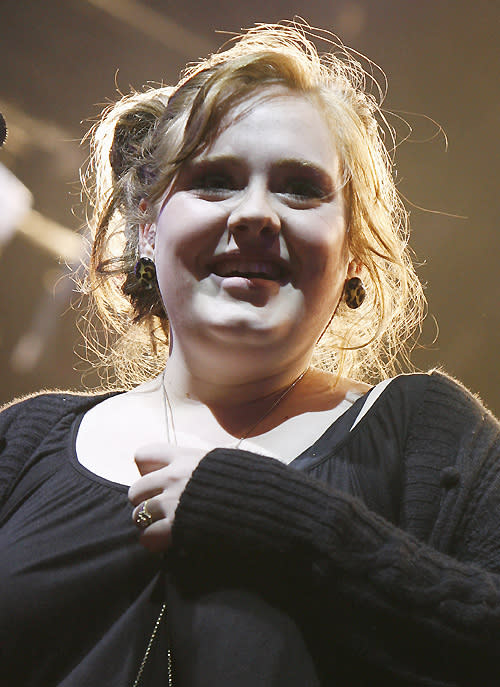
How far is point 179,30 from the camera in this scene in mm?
1578

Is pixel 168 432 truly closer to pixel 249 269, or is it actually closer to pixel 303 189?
pixel 249 269

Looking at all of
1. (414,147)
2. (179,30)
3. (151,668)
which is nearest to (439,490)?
(151,668)

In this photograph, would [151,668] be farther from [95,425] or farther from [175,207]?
[175,207]

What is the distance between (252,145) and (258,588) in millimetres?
489

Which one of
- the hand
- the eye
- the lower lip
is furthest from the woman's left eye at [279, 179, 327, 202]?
the hand

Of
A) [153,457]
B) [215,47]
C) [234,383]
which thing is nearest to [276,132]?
[234,383]

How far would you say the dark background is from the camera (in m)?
1.50

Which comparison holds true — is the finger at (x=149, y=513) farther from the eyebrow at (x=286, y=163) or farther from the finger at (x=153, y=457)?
the eyebrow at (x=286, y=163)

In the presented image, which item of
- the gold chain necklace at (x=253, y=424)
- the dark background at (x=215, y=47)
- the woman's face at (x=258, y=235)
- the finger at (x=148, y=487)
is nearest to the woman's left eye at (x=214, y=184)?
the woman's face at (x=258, y=235)

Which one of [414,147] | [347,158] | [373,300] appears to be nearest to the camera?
[347,158]

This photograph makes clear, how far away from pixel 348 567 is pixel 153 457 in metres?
0.22

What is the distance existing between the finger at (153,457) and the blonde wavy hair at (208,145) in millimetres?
318

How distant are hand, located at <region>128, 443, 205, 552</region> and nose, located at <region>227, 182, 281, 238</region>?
25 cm

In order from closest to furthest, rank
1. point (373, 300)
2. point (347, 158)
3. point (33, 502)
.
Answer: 1. point (33, 502)
2. point (347, 158)
3. point (373, 300)
